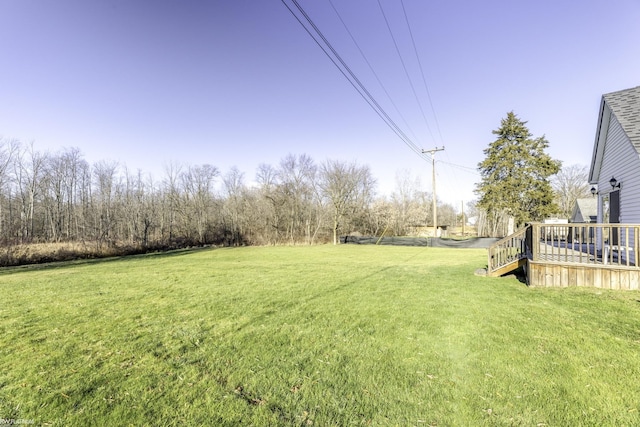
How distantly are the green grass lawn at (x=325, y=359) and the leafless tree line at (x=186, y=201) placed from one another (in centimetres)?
2123

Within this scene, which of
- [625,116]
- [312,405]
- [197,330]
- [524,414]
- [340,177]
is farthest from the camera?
[340,177]

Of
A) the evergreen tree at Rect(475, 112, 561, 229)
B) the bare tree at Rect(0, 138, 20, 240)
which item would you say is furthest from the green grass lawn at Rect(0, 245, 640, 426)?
the bare tree at Rect(0, 138, 20, 240)

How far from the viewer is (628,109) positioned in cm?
767

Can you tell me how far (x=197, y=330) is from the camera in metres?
4.02

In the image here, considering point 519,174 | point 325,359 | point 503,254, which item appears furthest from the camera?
point 519,174

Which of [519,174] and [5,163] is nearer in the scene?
[519,174]

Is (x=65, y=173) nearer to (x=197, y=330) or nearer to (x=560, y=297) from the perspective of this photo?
(x=197, y=330)

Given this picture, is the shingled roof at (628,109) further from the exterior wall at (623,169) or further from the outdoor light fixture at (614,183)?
the outdoor light fixture at (614,183)

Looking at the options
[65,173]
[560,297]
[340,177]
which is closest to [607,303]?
[560,297]

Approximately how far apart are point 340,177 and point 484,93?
17.5 m

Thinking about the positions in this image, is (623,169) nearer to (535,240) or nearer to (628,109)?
(628,109)

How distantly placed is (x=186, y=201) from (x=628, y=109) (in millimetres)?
33039

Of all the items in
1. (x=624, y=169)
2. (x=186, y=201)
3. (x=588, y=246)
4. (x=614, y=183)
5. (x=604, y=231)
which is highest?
(x=186, y=201)

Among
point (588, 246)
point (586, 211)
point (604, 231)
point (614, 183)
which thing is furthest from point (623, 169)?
point (586, 211)
